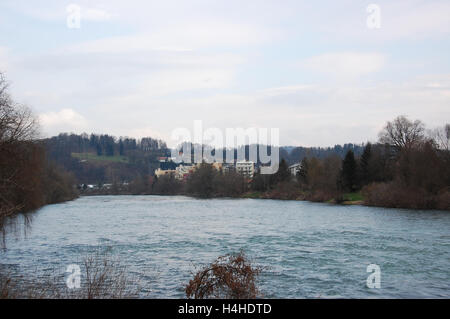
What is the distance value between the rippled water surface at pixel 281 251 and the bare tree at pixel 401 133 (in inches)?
1512

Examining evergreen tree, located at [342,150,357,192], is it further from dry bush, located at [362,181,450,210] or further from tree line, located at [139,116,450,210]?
dry bush, located at [362,181,450,210]

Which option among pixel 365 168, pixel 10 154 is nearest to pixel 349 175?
pixel 365 168

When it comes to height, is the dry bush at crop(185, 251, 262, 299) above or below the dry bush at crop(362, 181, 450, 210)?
above

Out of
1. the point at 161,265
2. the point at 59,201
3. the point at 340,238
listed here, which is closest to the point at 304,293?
the point at 161,265

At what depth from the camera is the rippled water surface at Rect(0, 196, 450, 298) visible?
52.5 ft

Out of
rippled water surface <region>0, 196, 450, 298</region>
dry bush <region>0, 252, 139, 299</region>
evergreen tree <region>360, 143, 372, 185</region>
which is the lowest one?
rippled water surface <region>0, 196, 450, 298</region>

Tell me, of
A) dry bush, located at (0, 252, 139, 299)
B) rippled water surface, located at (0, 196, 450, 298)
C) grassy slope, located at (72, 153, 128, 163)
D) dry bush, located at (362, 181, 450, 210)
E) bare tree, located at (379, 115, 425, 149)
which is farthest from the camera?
grassy slope, located at (72, 153, 128, 163)

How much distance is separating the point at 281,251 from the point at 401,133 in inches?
2293

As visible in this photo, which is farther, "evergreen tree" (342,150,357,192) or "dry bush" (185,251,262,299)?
"evergreen tree" (342,150,357,192)

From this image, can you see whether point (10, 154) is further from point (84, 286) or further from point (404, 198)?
point (404, 198)

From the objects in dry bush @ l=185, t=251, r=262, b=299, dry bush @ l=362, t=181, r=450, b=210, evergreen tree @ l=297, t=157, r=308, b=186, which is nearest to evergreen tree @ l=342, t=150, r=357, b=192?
evergreen tree @ l=297, t=157, r=308, b=186

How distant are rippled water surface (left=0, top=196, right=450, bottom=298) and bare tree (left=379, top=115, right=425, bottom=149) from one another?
3841 centimetres
